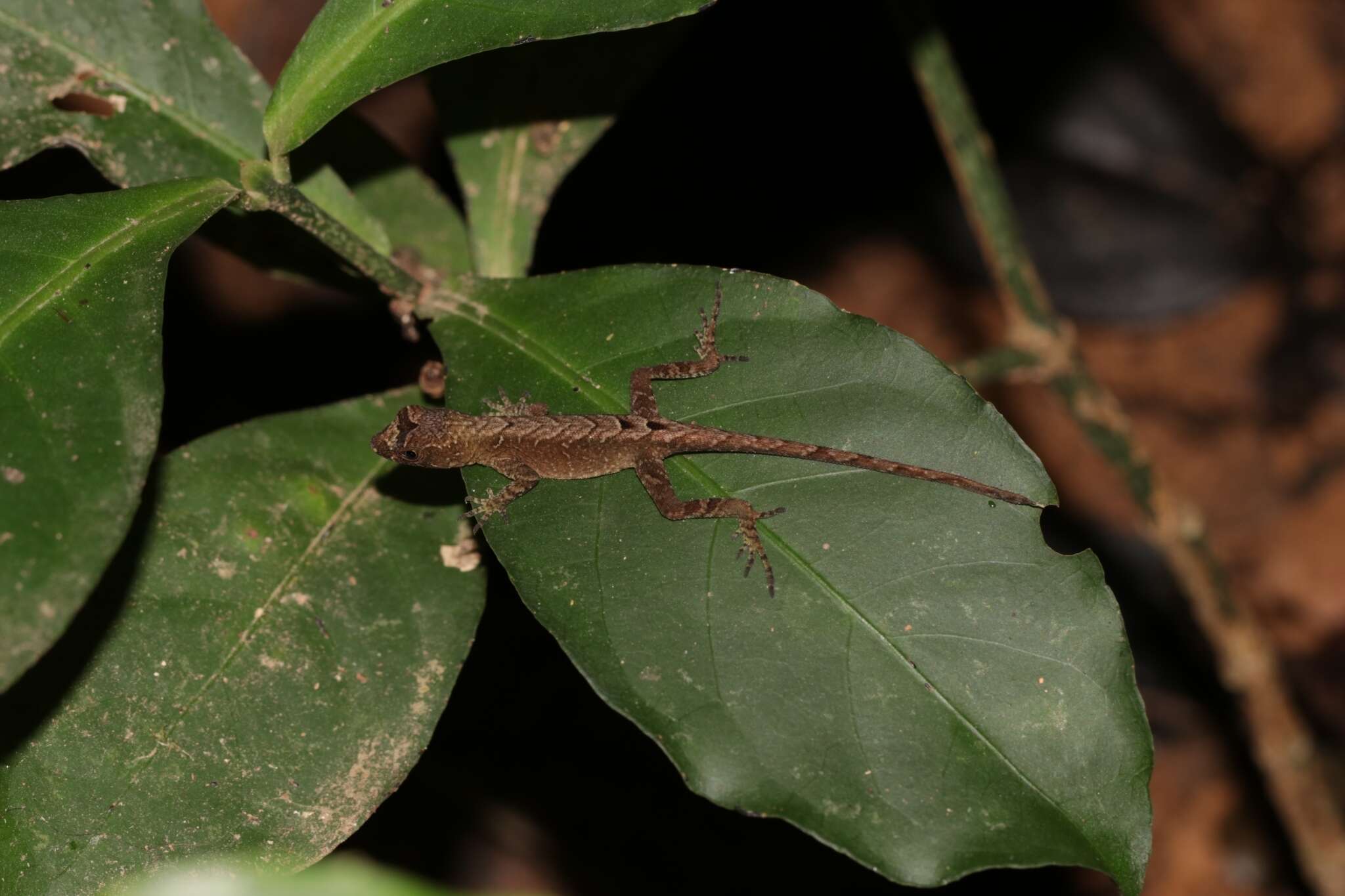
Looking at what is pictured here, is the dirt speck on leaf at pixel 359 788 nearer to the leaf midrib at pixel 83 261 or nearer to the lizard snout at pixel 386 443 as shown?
the lizard snout at pixel 386 443

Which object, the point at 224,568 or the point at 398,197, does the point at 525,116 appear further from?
the point at 224,568

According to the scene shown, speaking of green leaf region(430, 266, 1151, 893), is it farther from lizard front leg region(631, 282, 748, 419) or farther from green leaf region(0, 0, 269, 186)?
green leaf region(0, 0, 269, 186)

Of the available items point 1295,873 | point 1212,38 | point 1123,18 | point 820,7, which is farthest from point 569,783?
point 1212,38

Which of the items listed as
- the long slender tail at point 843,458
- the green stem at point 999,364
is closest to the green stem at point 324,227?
the long slender tail at point 843,458

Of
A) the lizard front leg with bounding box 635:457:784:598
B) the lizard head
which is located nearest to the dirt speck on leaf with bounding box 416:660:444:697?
the lizard head

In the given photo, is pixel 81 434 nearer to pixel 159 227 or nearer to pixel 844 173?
pixel 159 227

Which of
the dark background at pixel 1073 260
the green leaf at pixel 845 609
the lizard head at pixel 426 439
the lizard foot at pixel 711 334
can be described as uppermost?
the lizard foot at pixel 711 334
